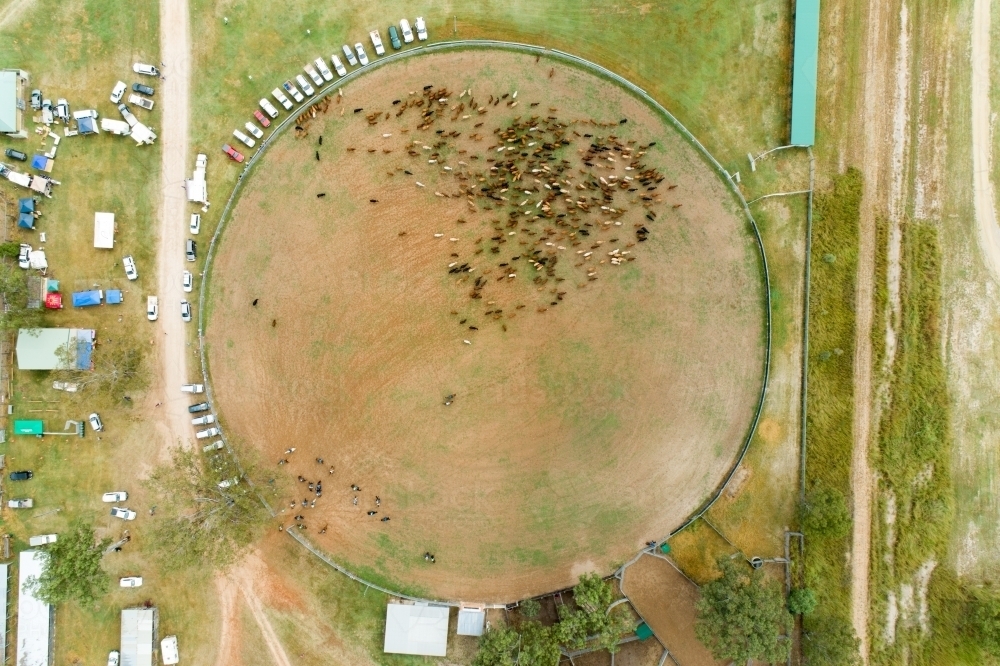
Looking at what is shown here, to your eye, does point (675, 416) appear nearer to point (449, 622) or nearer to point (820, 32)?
point (449, 622)

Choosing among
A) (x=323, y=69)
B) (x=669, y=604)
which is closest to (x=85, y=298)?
(x=323, y=69)

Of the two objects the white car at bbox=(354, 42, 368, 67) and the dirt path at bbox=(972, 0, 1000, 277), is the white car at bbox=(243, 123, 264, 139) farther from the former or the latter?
the dirt path at bbox=(972, 0, 1000, 277)

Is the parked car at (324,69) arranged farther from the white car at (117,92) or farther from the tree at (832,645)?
the tree at (832,645)

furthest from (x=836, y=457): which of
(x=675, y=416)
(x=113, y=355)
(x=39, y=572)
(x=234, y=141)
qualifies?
(x=39, y=572)

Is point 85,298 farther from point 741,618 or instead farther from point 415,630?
point 741,618

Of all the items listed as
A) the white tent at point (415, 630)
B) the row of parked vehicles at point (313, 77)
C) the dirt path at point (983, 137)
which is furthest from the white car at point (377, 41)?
the dirt path at point (983, 137)
